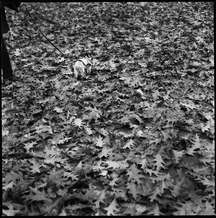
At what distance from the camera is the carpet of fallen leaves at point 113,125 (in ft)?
12.5

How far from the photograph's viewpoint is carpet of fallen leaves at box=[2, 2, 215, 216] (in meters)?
3.80

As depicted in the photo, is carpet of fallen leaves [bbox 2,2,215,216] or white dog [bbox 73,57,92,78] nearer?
carpet of fallen leaves [bbox 2,2,215,216]

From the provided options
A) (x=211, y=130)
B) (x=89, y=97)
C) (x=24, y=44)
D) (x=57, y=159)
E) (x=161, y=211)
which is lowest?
(x=161, y=211)

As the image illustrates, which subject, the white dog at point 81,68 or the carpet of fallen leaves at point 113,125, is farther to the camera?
the white dog at point 81,68

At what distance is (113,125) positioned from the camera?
508 centimetres

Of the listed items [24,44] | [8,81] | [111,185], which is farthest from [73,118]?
[24,44]

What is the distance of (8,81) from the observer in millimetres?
6566

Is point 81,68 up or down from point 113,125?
up

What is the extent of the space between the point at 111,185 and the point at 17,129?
201 centimetres

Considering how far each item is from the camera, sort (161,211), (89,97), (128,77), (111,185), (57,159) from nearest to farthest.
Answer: (161,211) < (111,185) < (57,159) < (89,97) < (128,77)

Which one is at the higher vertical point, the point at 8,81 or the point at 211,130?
the point at 8,81

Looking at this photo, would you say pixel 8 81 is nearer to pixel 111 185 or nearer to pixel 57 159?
pixel 57 159

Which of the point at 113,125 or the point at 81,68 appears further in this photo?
the point at 81,68

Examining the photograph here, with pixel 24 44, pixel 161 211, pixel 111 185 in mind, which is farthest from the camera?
pixel 24 44
